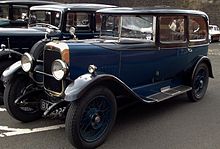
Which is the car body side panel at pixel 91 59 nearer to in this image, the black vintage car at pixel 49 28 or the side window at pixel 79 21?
the black vintage car at pixel 49 28

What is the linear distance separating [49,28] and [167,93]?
304cm

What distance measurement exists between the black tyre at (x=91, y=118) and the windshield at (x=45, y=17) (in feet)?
11.0

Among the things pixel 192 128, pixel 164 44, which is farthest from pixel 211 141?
pixel 164 44

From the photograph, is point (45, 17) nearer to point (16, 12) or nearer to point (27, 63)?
point (16, 12)

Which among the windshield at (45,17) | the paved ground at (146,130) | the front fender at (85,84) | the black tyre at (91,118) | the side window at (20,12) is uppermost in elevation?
the side window at (20,12)

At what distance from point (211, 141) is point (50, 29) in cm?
418

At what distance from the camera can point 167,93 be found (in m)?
5.70

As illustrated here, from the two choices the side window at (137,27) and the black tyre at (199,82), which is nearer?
the side window at (137,27)

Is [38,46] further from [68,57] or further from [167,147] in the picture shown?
[167,147]

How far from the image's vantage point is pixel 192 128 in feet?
16.3

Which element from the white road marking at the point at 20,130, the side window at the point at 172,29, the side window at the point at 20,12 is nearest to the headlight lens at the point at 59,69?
the white road marking at the point at 20,130

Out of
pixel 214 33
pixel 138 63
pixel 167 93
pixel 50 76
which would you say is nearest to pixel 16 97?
pixel 50 76

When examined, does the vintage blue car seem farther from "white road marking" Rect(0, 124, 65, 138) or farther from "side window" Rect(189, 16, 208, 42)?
"white road marking" Rect(0, 124, 65, 138)

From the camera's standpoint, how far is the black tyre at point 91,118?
156 inches
